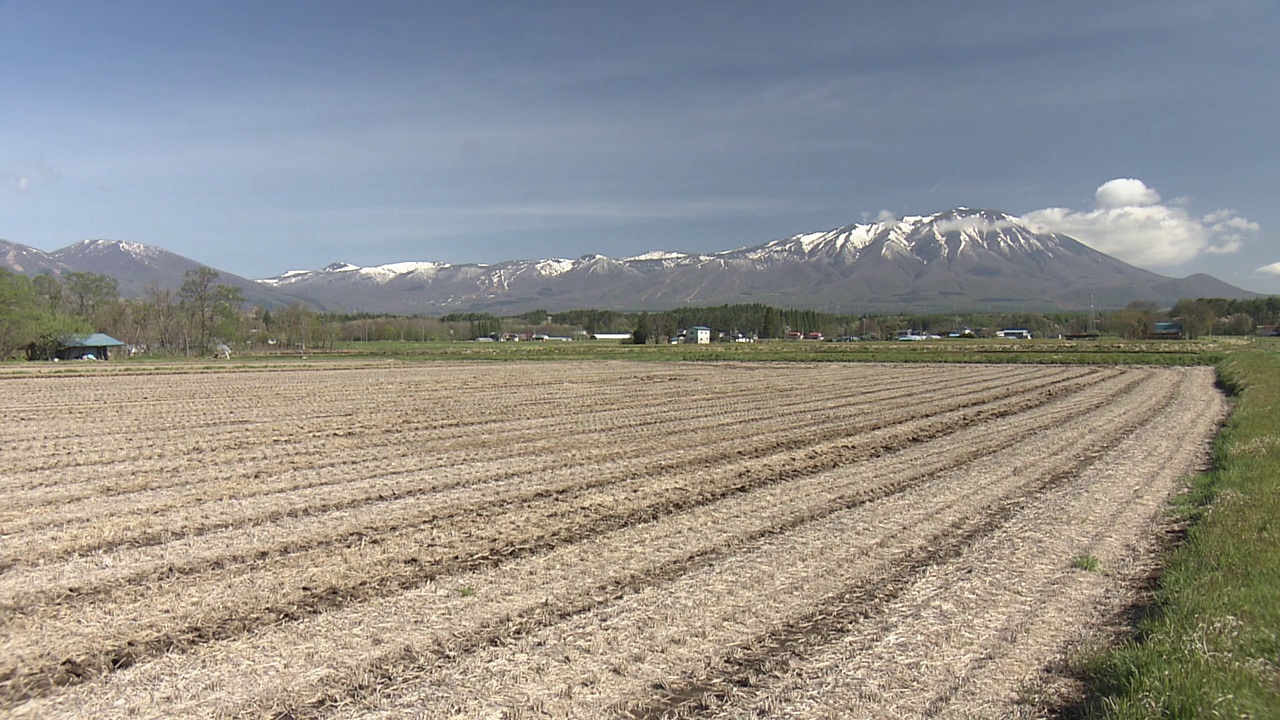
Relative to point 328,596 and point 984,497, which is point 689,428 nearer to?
point 984,497

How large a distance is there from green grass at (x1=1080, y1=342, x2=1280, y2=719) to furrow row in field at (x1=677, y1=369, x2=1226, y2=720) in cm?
43

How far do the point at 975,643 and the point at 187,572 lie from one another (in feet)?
23.2

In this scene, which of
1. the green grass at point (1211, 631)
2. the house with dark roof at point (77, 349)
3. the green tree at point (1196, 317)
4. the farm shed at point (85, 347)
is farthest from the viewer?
the green tree at point (1196, 317)

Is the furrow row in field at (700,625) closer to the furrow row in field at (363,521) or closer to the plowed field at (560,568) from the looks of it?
the plowed field at (560,568)

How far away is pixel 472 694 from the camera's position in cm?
495

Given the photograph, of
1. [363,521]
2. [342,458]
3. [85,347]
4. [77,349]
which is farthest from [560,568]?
[85,347]

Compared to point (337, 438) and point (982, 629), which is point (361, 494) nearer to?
point (337, 438)

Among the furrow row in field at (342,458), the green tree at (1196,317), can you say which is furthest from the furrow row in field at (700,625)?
the green tree at (1196,317)

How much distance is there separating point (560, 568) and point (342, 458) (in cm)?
844

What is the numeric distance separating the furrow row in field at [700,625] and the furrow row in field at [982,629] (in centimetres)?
30

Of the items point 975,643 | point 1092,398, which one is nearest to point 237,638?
point 975,643

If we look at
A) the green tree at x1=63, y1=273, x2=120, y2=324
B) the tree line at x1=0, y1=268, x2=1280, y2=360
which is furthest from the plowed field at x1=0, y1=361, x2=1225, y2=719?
the green tree at x1=63, y1=273, x2=120, y2=324

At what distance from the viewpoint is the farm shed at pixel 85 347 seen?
8694cm

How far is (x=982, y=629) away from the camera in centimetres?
614
